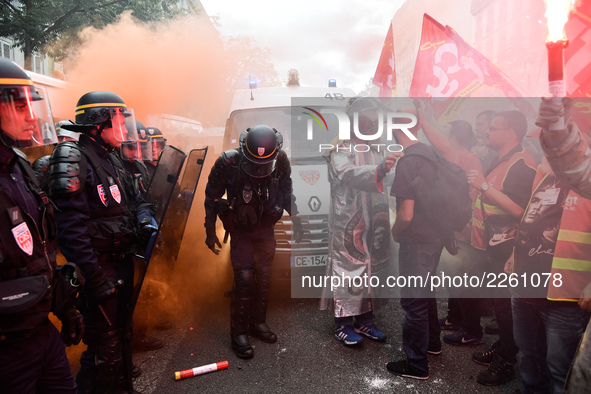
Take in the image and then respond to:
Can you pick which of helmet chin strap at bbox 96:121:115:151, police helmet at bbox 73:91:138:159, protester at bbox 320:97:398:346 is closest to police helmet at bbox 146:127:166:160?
police helmet at bbox 73:91:138:159

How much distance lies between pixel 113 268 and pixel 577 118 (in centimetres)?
A: 322

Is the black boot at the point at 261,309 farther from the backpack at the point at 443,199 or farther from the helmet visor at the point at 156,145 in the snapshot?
the helmet visor at the point at 156,145

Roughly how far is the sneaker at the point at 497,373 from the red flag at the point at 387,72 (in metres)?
3.08

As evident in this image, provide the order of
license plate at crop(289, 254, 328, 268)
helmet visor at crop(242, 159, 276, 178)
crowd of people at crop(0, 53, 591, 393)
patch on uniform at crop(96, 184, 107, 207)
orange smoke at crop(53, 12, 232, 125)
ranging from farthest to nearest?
1. orange smoke at crop(53, 12, 232, 125)
2. license plate at crop(289, 254, 328, 268)
3. helmet visor at crop(242, 159, 276, 178)
4. patch on uniform at crop(96, 184, 107, 207)
5. crowd of people at crop(0, 53, 591, 393)

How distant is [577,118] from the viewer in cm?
249

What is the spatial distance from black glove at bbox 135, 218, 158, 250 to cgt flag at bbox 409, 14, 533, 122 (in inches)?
116

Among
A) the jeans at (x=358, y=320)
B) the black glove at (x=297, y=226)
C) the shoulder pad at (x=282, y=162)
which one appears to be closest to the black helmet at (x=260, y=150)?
the shoulder pad at (x=282, y=162)

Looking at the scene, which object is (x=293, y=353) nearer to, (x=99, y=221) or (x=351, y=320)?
(x=351, y=320)

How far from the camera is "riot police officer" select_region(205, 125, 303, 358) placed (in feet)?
11.7

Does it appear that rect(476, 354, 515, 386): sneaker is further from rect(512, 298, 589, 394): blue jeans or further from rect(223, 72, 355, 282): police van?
rect(223, 72, 355, 282): police van

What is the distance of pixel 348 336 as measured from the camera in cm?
371

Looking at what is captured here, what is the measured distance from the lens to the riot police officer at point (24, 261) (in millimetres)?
1711

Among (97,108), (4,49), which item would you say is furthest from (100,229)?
(4,49)

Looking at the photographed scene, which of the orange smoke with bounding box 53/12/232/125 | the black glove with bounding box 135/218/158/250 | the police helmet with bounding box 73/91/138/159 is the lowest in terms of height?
the black glove with bounding box 135/218/158/250
